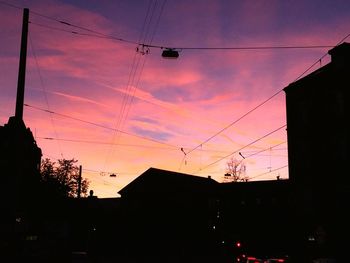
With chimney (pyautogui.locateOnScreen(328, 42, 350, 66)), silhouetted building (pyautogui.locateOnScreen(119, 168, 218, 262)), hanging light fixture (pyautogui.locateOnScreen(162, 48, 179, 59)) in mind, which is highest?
chimney (pyautogui.locateOnScreen(328, 42, 350, 66))

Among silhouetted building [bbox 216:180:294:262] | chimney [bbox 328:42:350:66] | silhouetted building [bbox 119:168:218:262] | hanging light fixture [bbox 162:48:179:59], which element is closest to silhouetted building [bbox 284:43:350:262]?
chimney [bbox 328:42:350:66]

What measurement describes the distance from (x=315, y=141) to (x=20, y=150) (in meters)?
25.5

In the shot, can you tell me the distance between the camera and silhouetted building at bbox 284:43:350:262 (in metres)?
33.7

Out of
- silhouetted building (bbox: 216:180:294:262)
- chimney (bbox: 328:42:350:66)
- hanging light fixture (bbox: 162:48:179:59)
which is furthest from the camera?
silhouetted building (bbox: 216:180:294:262)

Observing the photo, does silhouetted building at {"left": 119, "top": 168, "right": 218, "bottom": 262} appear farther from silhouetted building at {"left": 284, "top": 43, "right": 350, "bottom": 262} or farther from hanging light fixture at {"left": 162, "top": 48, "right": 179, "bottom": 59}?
hanging light fixture at {"left": 162, "top": 48, "right": 179, "bottom": 59}

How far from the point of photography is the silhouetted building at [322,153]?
3366 cm

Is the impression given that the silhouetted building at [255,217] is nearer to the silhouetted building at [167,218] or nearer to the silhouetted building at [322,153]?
the silhouetted building at [167,218]

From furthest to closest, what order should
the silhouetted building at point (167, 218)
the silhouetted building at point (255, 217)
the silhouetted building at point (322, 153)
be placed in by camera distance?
the silhouetted building at point (255, 217), the silhouetted building at point (167, 218), the silhouetted building at point (322, 153)

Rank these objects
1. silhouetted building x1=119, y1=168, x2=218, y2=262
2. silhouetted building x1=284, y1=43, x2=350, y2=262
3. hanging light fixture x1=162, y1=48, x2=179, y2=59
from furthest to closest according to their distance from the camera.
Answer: silhouetted building x1=119, y1=168, x2=218, y2=262
silhouetted building x1=284, y1=43, x2=350, y2=262
hanging light fixture x1=162, y1=48, x2=179, y2=59

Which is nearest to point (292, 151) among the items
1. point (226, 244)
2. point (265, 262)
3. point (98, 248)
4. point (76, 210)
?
point (265, 262)

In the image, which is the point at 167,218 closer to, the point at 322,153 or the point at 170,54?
the point at 322,153

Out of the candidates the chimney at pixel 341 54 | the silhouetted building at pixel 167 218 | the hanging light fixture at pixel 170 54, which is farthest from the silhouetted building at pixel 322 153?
the hanging light fixture at pixel 170 54

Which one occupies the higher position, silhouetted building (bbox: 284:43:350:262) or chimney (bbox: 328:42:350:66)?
chimney (bbox: 328:42:350:66)

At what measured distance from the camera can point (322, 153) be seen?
35938 millimetres
